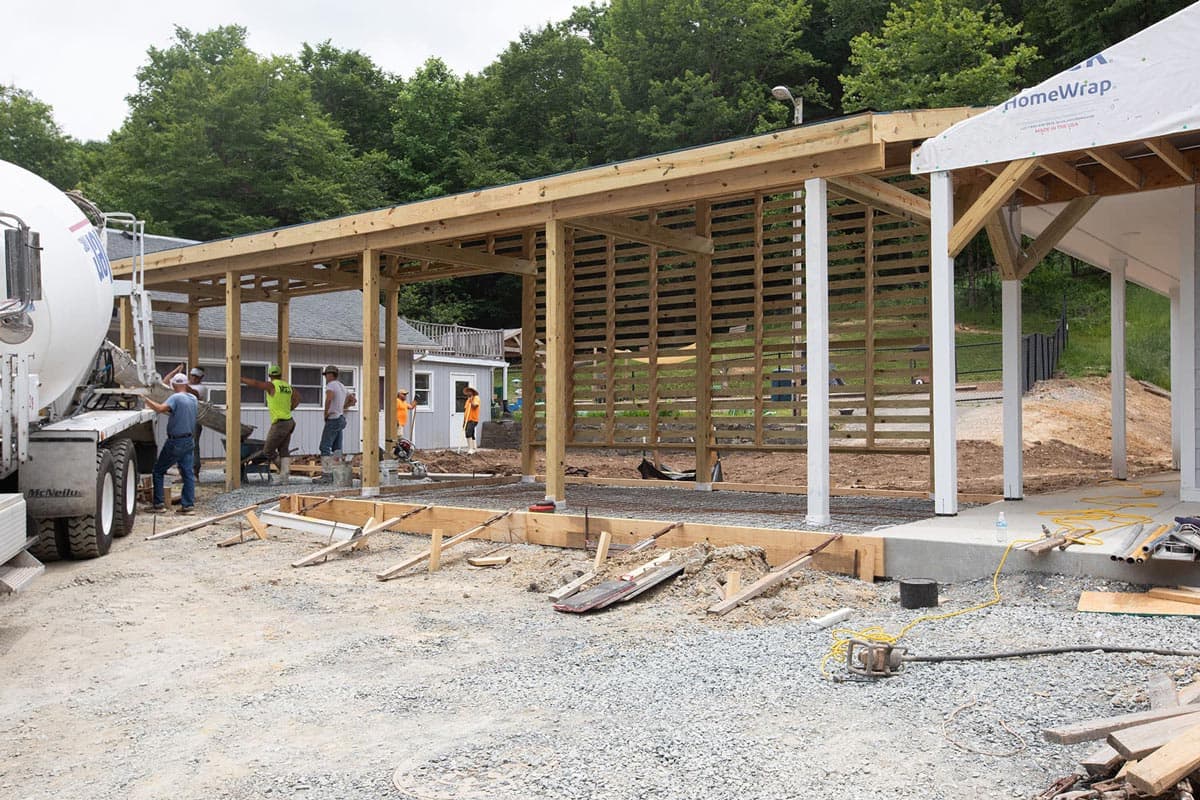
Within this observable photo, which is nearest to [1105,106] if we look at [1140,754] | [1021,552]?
[1021,552]

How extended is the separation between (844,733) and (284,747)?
7.56ft

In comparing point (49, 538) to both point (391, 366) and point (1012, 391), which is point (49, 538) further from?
point (1012, 391)

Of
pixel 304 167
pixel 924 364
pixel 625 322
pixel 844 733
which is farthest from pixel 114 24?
pixel 844 733

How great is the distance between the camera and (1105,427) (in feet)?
63.9

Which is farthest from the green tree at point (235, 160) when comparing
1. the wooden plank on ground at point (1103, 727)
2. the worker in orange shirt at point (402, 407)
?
the wooden plank on ground at point (1103, 727)

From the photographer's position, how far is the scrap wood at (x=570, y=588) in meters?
6.70

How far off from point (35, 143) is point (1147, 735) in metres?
52.5

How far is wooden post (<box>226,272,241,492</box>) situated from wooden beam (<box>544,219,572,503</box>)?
5.74 m

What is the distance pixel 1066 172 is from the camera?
8172mm

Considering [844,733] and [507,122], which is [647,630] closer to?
[844,733]

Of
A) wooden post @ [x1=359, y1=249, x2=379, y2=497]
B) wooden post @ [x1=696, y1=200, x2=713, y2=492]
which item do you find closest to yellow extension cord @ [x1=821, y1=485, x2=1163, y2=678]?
wooden post @ [x1=696, y1=200, x2=713, y2=492]

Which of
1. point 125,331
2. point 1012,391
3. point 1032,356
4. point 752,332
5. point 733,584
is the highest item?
point 1032,356

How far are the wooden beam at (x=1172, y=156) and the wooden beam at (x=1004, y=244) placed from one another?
1.36m

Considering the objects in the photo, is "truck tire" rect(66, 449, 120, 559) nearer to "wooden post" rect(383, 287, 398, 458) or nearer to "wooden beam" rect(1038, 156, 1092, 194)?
"wooden post" rect(383, 287, 398, 458)
